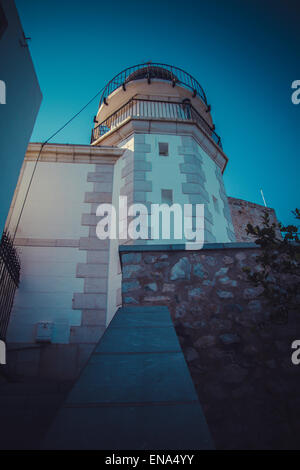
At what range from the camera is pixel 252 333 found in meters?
2.75

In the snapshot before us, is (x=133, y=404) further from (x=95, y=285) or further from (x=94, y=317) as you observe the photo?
(x=95, y=285)

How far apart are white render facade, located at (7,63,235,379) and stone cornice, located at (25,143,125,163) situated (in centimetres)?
3

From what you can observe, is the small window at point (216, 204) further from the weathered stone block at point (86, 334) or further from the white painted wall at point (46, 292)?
Result: the weathered stone block at point (86, 334)

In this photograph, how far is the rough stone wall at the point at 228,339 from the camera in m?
2.21

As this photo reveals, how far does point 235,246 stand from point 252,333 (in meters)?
1.15

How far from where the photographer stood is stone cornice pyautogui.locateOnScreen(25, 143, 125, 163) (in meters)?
7.17

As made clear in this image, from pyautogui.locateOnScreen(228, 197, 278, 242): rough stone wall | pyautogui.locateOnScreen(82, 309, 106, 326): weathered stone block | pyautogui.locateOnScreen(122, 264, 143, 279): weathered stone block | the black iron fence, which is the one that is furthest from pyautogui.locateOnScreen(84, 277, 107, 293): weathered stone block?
pyautogui.locateOnScreen(228, 197, 278, 242): rough stone wall

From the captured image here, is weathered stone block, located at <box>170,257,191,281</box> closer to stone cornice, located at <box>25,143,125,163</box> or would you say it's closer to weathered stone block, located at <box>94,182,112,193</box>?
weathered stone block, located at <box>94,182,112,193</box>

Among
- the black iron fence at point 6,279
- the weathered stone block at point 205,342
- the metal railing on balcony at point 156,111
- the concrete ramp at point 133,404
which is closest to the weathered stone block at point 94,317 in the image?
the black iron fence at point 6,279

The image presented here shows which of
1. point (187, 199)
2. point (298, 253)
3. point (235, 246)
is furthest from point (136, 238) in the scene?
point (298, 253)

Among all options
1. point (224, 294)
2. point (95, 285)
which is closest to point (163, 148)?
point (95, 285)

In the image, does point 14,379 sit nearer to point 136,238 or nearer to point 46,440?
point 136,238

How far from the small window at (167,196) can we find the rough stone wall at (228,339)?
10.5 ft

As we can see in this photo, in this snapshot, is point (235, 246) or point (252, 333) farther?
point (235, 246)
